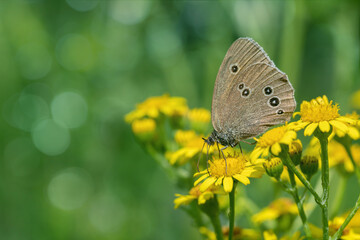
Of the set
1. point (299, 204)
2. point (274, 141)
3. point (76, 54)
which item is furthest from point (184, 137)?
point (76, 54)

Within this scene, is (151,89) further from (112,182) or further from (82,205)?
(82,205)

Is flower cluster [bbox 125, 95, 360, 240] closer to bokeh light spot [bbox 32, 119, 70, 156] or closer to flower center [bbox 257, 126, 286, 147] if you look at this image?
flower center [bbox 257, 126, 286, 147]

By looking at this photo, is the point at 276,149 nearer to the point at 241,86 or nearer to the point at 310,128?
the point at 310,128

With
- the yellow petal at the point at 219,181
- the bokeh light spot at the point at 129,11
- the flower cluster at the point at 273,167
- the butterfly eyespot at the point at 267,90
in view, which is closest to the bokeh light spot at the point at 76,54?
the bokeh light spot at the point at 129,11

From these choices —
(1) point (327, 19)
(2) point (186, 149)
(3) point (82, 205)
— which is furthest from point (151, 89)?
(2) point (186, 149)

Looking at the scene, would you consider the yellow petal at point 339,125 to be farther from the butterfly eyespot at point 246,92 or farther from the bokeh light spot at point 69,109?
the bokeh light spot at point 69,109

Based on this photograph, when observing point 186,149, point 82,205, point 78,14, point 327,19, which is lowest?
point 82,205

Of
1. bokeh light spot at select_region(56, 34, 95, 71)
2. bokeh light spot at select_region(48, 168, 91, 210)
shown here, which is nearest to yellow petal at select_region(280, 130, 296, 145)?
bokeh light spot at select_region(48, 168, 91, 210)
